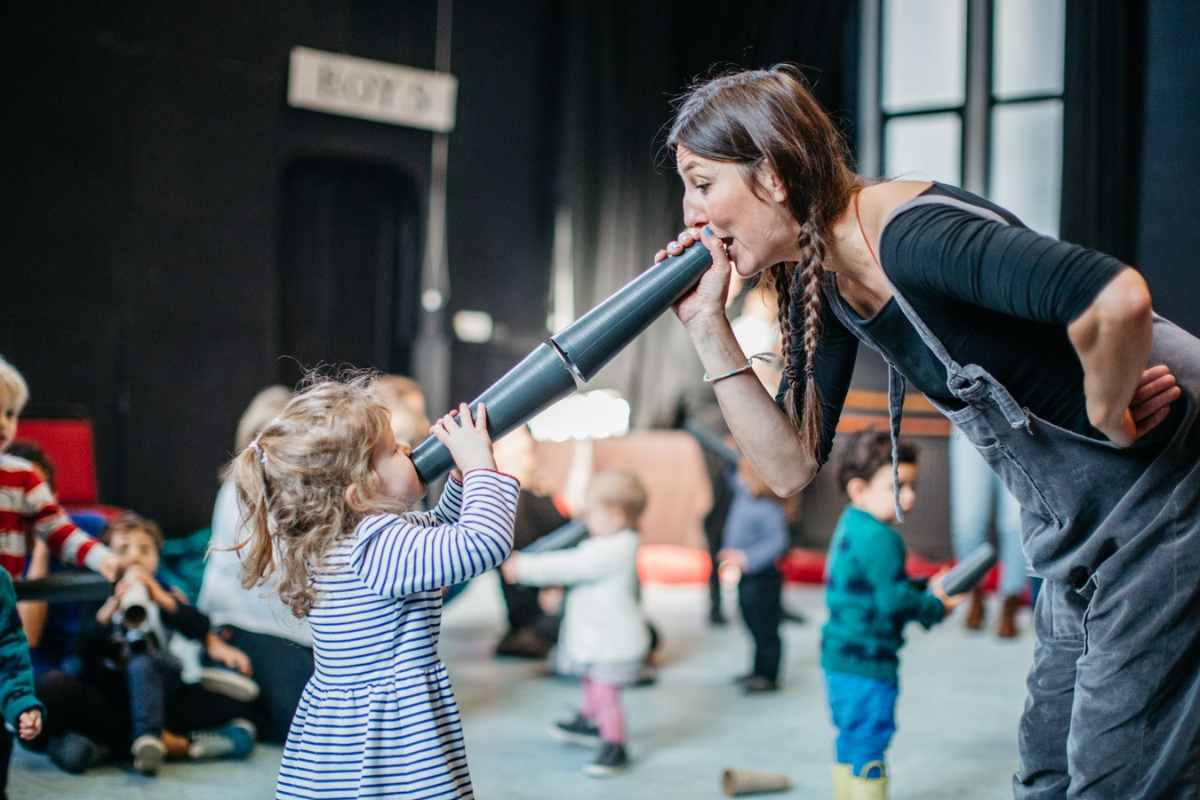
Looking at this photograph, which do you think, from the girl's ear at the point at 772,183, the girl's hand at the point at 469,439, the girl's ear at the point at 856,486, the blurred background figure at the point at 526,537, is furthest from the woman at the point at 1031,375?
the blurred background figure at the point at 526,537

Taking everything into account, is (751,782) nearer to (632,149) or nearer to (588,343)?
(588,343)

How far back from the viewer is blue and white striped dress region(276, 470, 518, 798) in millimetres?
1452

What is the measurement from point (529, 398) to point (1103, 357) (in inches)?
27.8

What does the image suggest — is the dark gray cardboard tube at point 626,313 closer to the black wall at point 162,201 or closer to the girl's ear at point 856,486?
the girl's ear at point 856,486

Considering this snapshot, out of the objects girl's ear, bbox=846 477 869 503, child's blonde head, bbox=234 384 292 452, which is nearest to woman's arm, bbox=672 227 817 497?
girl's ear, bbox=846 477 869 503

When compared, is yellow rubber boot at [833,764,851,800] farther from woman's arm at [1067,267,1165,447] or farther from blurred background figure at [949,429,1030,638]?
blurred background figure at [949,429,1030,638]

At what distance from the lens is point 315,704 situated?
60.9 inches

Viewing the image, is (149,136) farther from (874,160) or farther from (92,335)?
(874,160)

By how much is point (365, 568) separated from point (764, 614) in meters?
2.55

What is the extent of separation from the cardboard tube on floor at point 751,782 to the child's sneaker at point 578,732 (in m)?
0.52

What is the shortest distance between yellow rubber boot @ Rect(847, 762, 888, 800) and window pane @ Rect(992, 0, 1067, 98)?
5.28 metres

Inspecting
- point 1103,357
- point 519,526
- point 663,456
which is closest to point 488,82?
point 663,456

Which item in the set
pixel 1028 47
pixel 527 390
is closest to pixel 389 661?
pixel 527 390

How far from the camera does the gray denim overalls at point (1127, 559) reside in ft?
3.92
